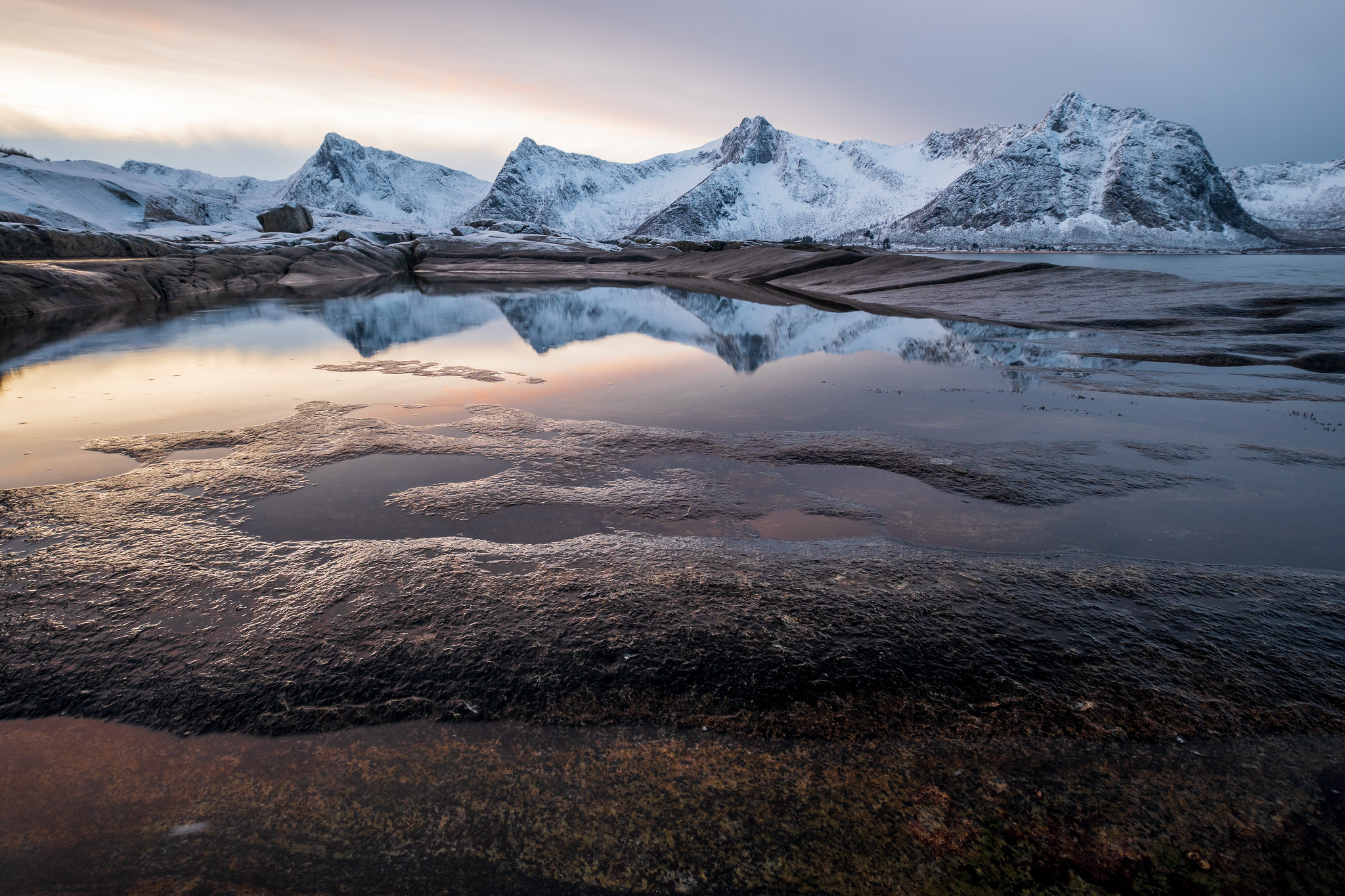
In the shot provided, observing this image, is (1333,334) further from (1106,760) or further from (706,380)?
(1106,760)

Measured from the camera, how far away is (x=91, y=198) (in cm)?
5506

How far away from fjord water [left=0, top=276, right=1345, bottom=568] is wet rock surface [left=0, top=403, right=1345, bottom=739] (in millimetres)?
371

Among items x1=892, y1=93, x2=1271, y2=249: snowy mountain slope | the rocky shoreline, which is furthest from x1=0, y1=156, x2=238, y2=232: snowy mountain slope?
x1=892, y1=93, x2=1271, y2=249: snowy mountain slope

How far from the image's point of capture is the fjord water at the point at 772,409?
387 centimetres

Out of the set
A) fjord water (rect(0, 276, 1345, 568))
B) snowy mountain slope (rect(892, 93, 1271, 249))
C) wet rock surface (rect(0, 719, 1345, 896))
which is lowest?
wet rock surface (rect(0, 719, 1345, 896))

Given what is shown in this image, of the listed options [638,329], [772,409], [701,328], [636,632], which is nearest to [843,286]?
[701,328]

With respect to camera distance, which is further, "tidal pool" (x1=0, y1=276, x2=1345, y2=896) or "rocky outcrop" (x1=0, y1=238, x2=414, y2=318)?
"rocky outcrop" (x1=0, y1=238, x2=414, y2=318)

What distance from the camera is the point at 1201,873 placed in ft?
5.55

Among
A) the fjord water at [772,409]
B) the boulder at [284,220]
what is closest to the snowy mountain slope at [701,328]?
the fjord water at [772,409]

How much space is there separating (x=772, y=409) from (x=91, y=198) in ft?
255

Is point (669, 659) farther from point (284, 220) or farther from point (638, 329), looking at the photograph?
point (284, 220)

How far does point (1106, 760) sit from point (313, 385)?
29.1 feet

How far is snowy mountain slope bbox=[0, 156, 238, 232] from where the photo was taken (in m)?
46.0

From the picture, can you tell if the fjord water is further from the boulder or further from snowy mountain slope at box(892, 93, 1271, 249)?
snowy mountain slope at box(892, 93, 1271, 249)
